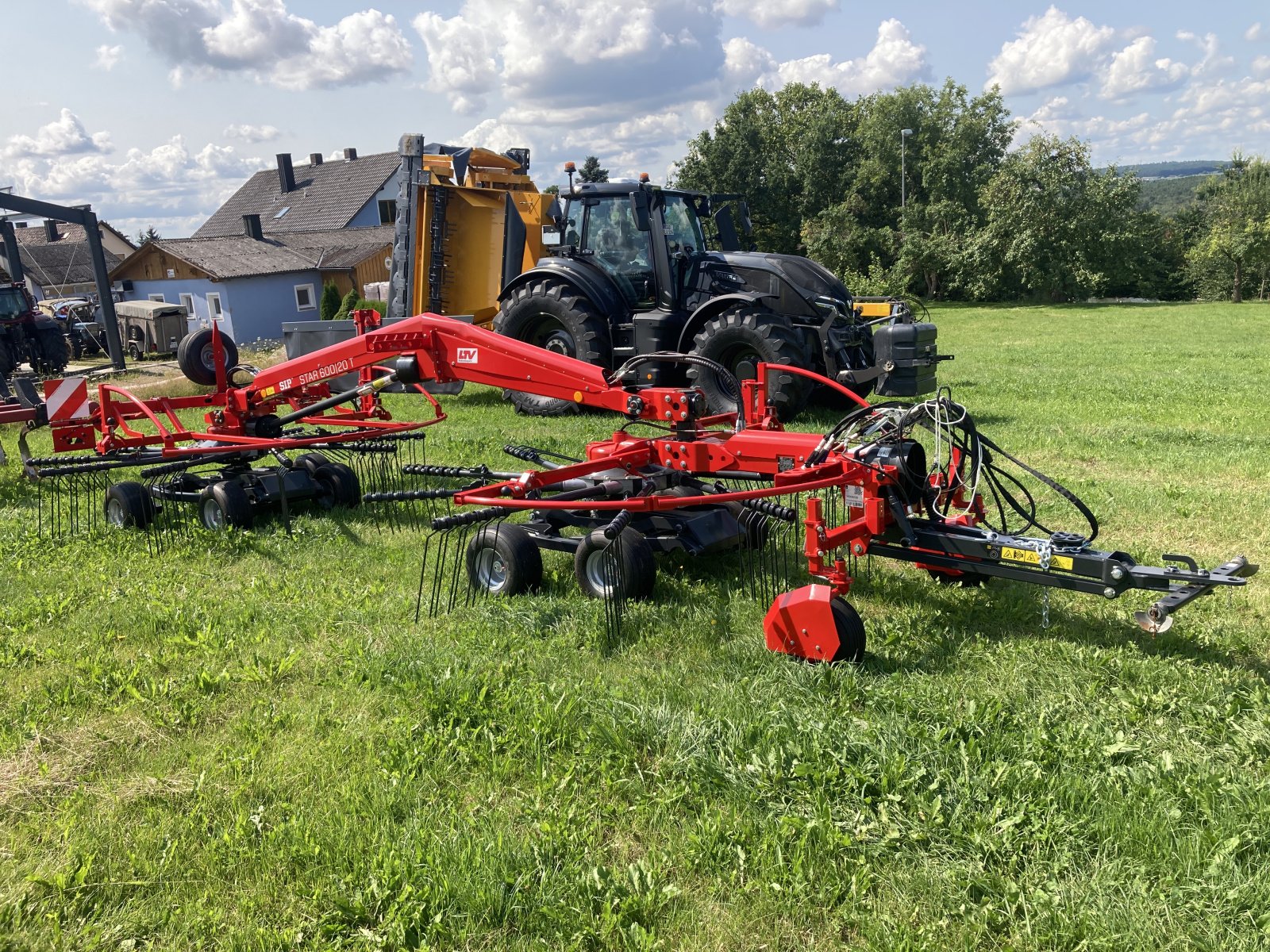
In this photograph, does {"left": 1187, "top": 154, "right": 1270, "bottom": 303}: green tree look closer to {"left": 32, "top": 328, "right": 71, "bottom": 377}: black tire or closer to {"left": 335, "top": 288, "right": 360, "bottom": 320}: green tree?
{"left": 335, "top": 288, "right": 360, "bottom": 320}: green tree

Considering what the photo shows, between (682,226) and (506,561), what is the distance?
681cm

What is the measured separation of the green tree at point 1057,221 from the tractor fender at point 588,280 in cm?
2892

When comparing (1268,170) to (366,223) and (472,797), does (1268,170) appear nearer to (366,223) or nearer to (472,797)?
(366,223)

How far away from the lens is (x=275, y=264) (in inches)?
1160

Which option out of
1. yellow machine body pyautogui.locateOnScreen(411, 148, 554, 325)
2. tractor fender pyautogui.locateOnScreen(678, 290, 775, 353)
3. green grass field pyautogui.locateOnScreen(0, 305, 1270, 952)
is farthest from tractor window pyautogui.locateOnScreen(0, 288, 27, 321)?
green grass field pyautogui.locateOnScreen(0, 305, 1270, 952)

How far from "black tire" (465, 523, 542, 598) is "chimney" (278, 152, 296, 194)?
124 ft

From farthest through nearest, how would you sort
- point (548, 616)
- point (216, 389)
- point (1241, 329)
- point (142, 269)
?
point (142, 269)
point (1241, 329)
point (216, 389)
point (548, 616)

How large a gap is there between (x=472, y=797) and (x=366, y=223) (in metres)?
35.0

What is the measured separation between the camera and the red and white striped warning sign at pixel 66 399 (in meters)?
7.38

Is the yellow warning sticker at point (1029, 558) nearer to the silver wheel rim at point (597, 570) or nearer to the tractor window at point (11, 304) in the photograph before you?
the silver wheel rim at point (597, 570)

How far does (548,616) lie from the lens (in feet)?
17.1

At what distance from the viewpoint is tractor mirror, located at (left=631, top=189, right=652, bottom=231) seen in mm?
10883

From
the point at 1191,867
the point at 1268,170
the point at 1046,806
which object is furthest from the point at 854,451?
the point at 1268,170

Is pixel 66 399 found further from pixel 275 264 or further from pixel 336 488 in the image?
pixel 275 264
